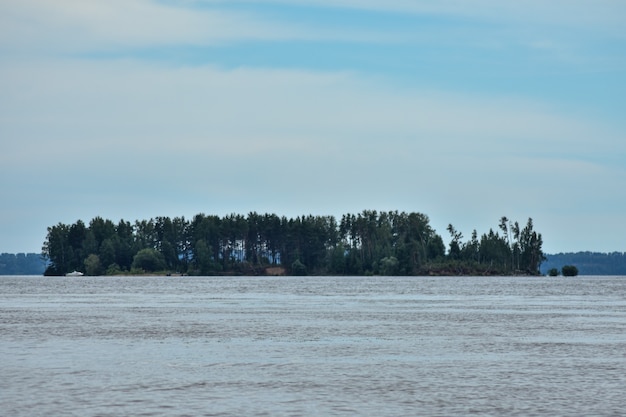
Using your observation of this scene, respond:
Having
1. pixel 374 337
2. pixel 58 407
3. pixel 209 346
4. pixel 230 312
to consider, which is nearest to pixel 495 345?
pixel 374 337

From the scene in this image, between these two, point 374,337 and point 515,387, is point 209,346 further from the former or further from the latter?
point 515,387

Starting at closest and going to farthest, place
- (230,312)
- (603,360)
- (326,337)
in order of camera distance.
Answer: (603,360), (326,337), (230,312)

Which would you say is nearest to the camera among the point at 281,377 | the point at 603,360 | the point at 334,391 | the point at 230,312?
the point at 334,391

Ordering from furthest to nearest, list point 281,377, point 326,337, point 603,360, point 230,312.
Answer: point 230,312 < point 326,337 < point 603,360 < point 281,377

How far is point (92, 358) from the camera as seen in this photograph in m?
42.5

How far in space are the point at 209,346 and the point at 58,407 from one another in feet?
63.4

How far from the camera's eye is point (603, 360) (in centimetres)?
4219

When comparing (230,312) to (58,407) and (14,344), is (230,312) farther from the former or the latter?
(58,407)

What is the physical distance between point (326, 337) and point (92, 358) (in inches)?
621

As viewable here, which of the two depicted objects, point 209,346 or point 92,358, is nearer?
point 92,358

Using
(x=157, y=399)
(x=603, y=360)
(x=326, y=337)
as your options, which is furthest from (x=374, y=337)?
(x=157, y=399)

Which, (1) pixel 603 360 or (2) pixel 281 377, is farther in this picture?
(1) pixel 603 360

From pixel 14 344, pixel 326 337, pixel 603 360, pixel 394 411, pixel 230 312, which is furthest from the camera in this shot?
pixel 230 312

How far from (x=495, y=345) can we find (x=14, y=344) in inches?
960
